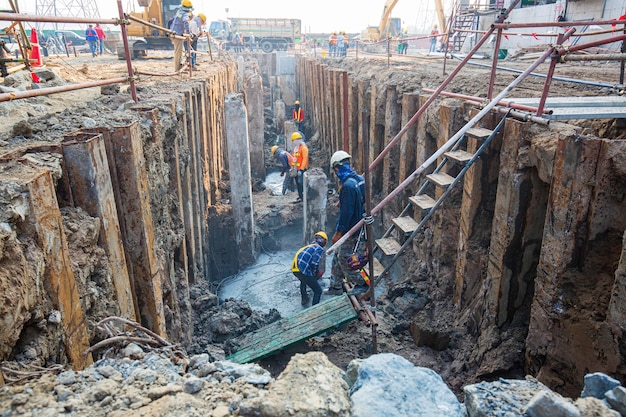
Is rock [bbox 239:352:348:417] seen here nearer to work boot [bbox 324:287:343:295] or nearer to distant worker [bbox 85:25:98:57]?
work boot [bbox 324:287:343:295]

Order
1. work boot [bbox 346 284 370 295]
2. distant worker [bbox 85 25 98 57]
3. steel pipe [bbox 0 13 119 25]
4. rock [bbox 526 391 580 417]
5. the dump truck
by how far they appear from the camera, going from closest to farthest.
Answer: rock [bbox 526 391 580 417]
steel pipe [bbox 0 13 119 25]
work boot [bbox 346 284 370 295]
distant worker [bbox 85 25 98 57]
the dump truck

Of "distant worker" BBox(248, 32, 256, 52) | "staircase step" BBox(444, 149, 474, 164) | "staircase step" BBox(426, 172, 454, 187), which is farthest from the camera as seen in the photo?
"distant worker" BBox(248, 32, 256, 52)

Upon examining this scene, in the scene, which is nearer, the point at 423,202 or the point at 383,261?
the point at 423,202

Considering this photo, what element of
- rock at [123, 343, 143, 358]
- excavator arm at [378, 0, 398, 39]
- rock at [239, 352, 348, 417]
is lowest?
rock at [123, 343, 143, 358]

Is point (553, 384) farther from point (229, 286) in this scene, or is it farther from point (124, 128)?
point (229, 286)

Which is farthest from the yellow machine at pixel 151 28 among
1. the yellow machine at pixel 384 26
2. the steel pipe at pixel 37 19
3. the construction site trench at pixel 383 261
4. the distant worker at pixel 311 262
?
the steel pipe at pixel 37 19

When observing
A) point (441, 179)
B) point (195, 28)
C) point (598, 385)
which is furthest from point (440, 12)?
point (598, 385)

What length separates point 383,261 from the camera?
7.75 metres

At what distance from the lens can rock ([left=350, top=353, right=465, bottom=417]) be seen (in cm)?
184

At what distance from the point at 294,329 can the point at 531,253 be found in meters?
2.63

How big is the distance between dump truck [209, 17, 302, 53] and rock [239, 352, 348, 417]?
3859 cm

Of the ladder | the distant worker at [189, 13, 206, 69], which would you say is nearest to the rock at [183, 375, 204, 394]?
the ladder

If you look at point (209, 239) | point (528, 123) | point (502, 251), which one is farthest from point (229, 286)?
point (528, 123)

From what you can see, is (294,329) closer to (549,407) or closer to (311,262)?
(311,262)
